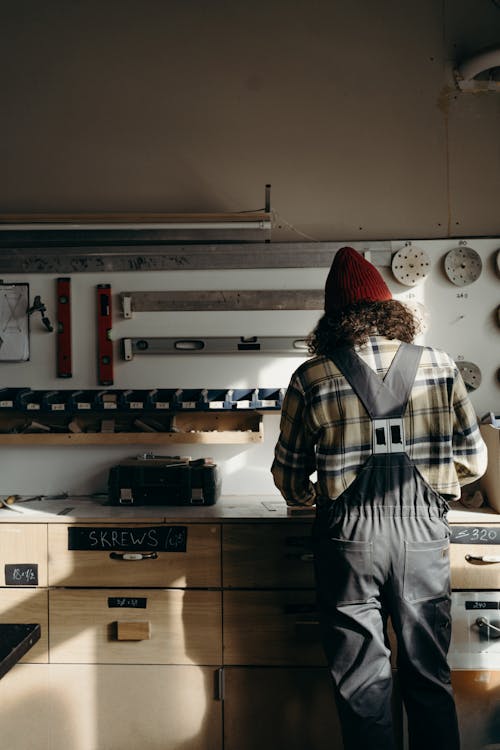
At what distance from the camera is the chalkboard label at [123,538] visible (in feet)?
7.23

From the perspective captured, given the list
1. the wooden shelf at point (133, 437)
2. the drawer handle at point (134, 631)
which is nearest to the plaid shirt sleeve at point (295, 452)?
the wooden shelf at point (133, 437)

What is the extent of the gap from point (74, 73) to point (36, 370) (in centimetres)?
147

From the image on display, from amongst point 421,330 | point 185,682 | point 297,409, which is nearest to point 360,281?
point 421,330

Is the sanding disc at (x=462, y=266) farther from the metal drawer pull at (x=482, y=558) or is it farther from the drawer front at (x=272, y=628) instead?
the drawer front at (x=272, y=628)

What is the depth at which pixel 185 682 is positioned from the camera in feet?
7.20

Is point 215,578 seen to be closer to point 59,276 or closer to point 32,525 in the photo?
point 32,525

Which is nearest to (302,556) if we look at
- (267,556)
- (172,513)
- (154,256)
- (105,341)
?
(267,556)

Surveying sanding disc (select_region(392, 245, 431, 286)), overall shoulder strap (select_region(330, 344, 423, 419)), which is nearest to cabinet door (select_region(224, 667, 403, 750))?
overall shoulder strap (select_region(330, 344, 423, 419))

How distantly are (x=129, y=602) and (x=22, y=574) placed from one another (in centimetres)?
42

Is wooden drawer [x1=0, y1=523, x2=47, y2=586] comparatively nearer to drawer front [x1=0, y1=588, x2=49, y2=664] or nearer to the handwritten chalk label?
drawer front [x1=0, y1=588, x2=49, y2=664]

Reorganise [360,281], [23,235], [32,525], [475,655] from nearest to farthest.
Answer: [360,281]
[475,655]
[32,525]
[23,235]

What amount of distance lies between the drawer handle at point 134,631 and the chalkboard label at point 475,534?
118cm

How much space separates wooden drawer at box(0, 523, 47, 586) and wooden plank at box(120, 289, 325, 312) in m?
1.09

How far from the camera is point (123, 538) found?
7.27 feet
